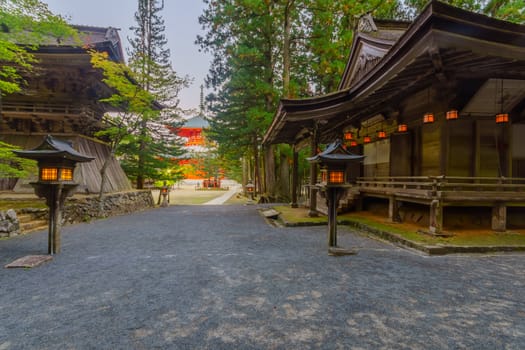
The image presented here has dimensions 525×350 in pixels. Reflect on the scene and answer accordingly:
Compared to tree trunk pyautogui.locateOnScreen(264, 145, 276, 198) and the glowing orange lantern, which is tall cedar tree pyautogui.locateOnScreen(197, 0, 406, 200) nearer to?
tree trunk pyautogui.locateOnScreen(264, 145, 276, 198)

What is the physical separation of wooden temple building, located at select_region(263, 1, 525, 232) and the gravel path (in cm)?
249

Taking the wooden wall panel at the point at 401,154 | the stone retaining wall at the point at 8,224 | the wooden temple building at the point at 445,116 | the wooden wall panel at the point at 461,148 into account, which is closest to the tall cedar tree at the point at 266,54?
the wooden temple building at the point at 445,116

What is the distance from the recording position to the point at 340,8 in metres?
14.9

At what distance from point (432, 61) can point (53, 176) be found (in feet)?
27.4

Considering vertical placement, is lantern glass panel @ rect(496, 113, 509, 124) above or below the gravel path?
above

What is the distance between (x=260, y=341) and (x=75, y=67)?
12456 millimetres

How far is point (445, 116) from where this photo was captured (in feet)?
22.0

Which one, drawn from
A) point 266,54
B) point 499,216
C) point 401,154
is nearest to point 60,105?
point 266,54

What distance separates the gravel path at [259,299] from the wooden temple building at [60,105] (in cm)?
735

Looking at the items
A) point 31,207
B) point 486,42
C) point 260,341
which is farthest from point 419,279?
point 31,207

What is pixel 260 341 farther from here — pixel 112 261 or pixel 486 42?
pixel 486 42

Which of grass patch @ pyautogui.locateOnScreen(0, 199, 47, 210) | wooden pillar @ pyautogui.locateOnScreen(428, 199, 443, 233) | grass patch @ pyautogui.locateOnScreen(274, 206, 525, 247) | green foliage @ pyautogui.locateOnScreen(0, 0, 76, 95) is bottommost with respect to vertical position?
grass patch @ pyautogui.locateOnScreen(274, 206, 525, 247)

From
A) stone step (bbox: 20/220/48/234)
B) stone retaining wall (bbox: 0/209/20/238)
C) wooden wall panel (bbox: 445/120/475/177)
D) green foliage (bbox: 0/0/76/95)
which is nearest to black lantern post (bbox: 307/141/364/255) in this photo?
wooden wall panel (bbox: 445/120/475/177)

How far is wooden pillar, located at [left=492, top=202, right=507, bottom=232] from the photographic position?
21.2 ft
